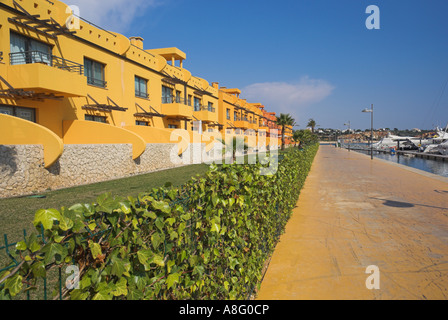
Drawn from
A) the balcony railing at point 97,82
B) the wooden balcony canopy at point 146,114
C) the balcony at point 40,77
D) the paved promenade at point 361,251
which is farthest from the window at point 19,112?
the paved promenade at point 361,251

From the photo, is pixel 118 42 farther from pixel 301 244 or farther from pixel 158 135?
pixel 301 244

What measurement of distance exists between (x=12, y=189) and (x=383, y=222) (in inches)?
494

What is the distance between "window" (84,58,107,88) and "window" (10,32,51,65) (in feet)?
10.7

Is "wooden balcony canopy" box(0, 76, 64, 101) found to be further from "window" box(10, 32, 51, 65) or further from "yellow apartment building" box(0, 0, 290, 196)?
"window" box(10, 32, 51, 65)

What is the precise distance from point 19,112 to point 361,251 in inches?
598

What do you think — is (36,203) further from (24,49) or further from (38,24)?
(38,24)

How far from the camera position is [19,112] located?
44.1ft

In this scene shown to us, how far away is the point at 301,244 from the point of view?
6121 millimetres

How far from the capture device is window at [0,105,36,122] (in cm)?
1295

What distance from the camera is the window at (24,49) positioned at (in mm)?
13008

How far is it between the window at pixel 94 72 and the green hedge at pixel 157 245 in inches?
663

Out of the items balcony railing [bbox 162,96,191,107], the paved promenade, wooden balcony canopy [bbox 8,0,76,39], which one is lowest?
the paved promenade

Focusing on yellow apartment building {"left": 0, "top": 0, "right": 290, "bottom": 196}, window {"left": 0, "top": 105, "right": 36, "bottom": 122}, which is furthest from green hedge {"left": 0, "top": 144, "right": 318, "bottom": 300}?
window {"left": 0, "top": 105, "right": 36, "bottom": 122}
